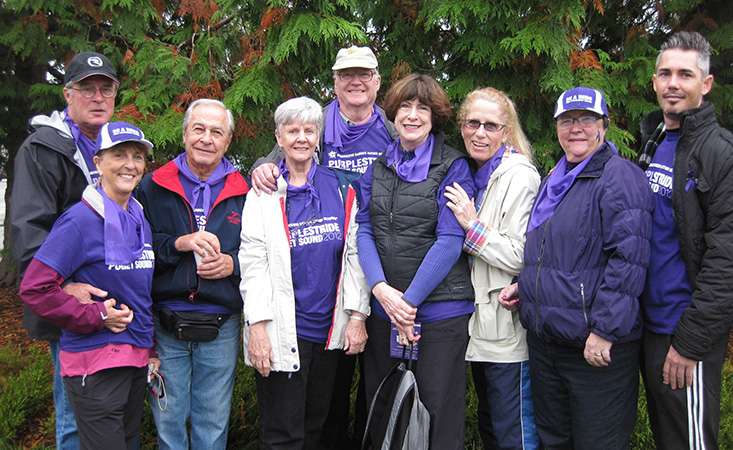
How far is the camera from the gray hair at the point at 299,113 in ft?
10.9

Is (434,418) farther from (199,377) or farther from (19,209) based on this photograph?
(19,209)

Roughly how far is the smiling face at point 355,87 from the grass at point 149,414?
2.46 m

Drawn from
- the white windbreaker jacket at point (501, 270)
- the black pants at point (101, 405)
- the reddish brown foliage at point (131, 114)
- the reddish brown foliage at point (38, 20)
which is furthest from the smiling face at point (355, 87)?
the reddish brown foliage at point (38, 20)

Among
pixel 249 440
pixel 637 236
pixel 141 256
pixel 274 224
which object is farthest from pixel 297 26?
pixel 249 440

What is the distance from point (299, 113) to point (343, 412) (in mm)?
2014

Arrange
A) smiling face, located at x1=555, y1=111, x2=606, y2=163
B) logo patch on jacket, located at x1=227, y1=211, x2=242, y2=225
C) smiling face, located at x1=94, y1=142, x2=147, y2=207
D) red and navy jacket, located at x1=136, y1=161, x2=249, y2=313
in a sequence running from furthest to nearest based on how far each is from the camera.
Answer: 1. logo patch on jacket, located at x1=227, y1=211, x2=242, y2=225
2. red and navy jacket, located at x1=136, y1=161, x2=249, y2=313
3. smiling face, located at x1=555, y1=111, x2=606, y2=163
4. smiling face, located at x1=94, y1=142, x2=147, y2=207

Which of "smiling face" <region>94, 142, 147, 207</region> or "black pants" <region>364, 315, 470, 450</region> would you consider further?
"black pants" <region>364, 315, 470, 450</region>

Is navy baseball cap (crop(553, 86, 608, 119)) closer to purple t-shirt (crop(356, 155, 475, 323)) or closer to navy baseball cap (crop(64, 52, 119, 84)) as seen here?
purple t-shirt (crop(356, 155, 475, 323))

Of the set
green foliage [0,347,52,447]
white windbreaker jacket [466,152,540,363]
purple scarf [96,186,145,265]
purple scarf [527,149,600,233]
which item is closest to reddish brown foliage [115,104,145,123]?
purple scarf [96,186,145,265]

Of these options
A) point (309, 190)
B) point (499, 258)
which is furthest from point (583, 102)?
point (309, 190)

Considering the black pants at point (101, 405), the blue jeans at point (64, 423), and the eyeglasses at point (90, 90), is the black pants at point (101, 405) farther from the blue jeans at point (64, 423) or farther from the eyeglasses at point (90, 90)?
the eyeglasses at point (90, 90)

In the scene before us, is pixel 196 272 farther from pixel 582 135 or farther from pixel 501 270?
pixel 582 135

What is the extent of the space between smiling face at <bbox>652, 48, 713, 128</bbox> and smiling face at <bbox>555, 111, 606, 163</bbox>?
345mm

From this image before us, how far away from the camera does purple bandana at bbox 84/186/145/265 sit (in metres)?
2.90
